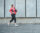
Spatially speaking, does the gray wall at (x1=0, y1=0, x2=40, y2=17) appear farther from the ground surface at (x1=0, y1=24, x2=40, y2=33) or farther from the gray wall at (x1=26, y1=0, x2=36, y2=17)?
the ground surface at (x1=0, y1=24, x2=40, y2=33)

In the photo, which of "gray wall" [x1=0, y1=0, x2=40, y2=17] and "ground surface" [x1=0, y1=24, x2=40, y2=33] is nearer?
"ground surface" [x1=0, y1=24, x2=40, y2=33]

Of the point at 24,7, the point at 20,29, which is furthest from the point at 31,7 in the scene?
the point at 20,29

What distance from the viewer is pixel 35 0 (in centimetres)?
1833

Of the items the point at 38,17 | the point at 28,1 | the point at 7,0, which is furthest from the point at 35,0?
the point at 7,0

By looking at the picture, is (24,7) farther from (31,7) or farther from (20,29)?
(20,29)

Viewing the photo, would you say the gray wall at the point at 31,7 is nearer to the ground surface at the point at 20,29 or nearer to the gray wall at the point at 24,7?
the gray wall at the point at 24,7

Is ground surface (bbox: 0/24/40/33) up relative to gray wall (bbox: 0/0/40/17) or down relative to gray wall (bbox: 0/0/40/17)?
down

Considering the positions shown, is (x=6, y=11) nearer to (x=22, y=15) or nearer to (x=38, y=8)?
(x=22, y=15)

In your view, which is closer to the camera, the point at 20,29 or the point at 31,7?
the point at 20,29

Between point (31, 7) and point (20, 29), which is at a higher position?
point (31, 7)

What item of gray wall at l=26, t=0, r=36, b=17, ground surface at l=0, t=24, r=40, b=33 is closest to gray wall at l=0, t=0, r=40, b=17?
gray wall at l=26, t=0, r=36, b=17

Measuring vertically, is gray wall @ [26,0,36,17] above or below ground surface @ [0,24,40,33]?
above

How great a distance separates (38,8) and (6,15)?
370 centimetres

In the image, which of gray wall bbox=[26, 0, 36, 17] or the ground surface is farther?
gray wall bbox=[26, 0, 36, 17]
